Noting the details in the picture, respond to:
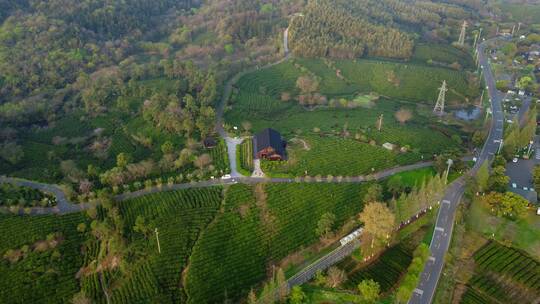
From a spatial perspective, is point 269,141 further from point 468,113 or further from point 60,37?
point 60,37

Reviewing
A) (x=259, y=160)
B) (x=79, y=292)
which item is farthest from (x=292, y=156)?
(x=79, y=292)

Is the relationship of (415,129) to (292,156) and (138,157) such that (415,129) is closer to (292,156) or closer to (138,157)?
(292,156)

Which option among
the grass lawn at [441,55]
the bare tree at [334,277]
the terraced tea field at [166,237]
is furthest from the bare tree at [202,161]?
the grass lawn at [441,55]

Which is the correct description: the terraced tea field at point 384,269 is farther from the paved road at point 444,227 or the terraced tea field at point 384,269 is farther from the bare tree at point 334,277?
the paved road at point 444,227

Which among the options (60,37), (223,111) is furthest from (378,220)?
(60,37)

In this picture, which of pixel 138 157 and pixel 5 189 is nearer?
pixel 5 189

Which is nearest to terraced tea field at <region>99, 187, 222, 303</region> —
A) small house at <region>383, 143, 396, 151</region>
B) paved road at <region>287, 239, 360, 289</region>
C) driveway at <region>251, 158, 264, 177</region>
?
driveway at <region>251, 158, 264, 177</region>

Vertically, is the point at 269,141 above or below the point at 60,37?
below
